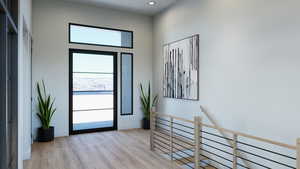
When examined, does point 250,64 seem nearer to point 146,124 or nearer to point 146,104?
point 146,104

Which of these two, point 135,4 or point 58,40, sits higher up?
point 135,4

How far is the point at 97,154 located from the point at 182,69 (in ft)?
8.33

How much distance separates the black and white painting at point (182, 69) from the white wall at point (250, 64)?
→ 6.4 inches

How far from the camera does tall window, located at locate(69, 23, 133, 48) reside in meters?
5.08

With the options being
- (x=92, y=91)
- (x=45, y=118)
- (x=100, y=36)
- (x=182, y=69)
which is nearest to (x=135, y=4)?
(x=100, y=36)

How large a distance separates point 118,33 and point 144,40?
80cm

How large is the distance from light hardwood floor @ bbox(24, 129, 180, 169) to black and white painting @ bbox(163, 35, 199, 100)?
4.52 ft

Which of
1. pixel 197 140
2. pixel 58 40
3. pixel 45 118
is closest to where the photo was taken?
pixel 197 140

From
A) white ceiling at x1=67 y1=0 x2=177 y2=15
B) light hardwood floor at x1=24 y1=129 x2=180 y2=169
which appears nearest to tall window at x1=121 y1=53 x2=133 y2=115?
light hardwood floor at x1=24 y1=129 x2=180 y2=169

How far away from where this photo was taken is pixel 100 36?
17.5 feet

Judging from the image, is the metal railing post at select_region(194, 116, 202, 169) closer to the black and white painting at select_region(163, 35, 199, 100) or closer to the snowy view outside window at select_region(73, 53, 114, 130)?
the black and white painting at select_region(163, 35, 199, 100)

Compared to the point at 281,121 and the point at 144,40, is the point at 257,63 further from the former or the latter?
the point at 144,40

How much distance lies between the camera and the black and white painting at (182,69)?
4164 millimetres

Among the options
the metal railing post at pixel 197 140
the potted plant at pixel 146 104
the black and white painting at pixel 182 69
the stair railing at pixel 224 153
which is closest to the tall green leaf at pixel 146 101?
the potted plant at pixel 146 104
